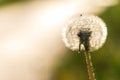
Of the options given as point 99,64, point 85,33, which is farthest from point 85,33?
point 99,64

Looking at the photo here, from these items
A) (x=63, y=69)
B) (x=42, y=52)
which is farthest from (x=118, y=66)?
(x=42, y=52)

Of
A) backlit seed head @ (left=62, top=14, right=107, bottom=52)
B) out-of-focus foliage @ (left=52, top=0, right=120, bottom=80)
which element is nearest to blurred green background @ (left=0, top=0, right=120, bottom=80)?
out-of-focus foliage @ (left=52, top=0, right=120, bottom=80)

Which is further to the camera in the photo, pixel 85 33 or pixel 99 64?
pixel 99 64

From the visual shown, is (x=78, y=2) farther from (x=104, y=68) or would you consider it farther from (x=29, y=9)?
(x=104, y=68)

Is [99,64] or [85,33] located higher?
[85,33]

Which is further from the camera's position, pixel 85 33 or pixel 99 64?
pixel 99 64

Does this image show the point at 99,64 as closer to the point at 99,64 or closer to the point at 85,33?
the point at 99,64

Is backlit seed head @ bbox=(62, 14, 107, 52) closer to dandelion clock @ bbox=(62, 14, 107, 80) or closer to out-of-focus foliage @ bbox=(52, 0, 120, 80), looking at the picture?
dandelion clock @ bbox=(62, 14, 107, 80)
